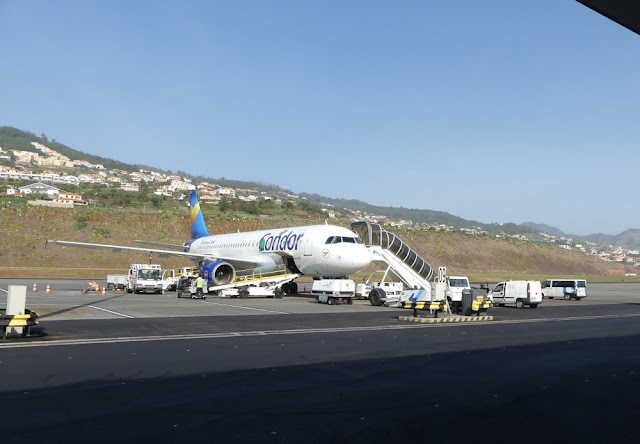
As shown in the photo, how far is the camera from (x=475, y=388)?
12.0 m

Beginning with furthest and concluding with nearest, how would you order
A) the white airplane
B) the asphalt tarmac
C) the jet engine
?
the jet engine
the white airplane
the asphalt tarmac

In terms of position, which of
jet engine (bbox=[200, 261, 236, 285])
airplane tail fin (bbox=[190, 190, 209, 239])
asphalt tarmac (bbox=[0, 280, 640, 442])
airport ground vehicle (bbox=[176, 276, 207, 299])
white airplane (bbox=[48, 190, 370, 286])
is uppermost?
airplane tail fin (bbox=[190, 190, 209, 239])

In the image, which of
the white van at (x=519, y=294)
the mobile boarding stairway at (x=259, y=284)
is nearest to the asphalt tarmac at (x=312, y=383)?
the white van at (x=519, y=294)

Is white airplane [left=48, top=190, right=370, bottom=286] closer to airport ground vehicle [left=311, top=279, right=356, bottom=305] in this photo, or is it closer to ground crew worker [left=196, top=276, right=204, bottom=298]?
airport ground vehicle [left=311, top=279, right=356, bottom=305]

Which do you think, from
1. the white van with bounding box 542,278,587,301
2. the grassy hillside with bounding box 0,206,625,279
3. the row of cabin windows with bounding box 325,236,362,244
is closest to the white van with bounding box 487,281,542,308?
the row of cabin windows with bounding box 325,236,362,244

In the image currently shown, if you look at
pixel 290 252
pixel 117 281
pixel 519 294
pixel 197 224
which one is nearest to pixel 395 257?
pixel 290 252

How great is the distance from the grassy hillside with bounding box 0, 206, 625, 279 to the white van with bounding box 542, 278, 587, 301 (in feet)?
135

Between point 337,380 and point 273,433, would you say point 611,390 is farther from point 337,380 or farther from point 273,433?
point 273,433

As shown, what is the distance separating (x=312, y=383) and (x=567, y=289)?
139 feet

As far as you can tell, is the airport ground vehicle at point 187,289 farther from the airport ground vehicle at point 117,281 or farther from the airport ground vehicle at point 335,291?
the airport ground vehicle at point 335,291

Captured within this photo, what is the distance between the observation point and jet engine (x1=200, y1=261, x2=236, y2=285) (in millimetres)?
42625

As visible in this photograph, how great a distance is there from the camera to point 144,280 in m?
42.1

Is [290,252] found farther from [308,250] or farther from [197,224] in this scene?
[197,224]

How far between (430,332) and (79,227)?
3195 inches
